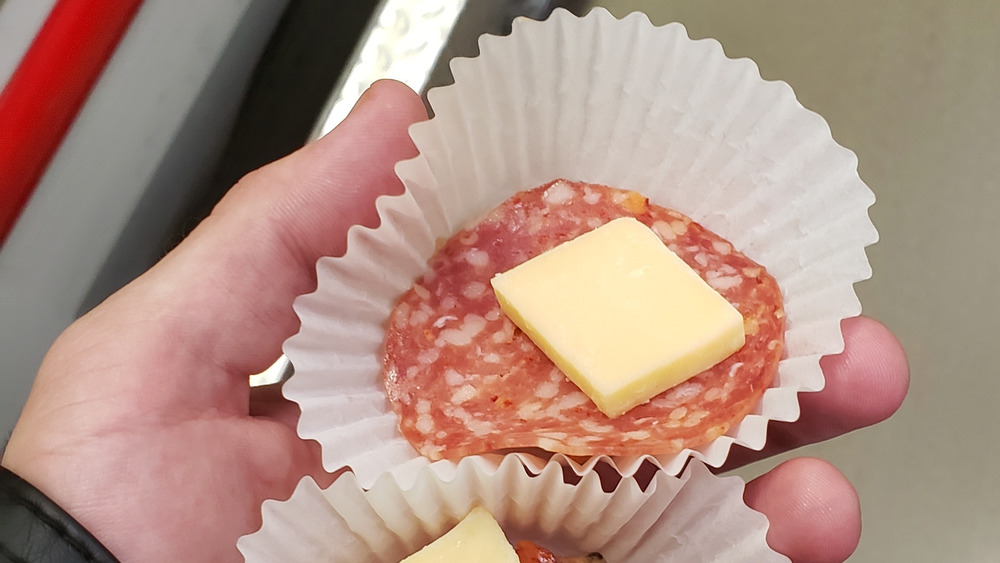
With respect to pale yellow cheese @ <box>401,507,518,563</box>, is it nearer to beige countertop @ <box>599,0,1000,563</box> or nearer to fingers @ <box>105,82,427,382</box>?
fingers @ <box>105,82,427,382</box>

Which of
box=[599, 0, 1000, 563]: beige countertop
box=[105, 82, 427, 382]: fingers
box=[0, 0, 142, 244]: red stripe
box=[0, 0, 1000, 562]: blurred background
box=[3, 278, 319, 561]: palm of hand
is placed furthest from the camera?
box=[599, 0, 1000, 563]: beige countertop

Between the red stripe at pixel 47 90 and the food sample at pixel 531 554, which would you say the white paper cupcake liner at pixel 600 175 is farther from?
the red stripe at pixel 47 90

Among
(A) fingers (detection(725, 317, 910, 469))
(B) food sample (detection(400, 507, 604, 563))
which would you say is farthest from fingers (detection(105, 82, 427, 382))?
(A) fingers (detection(725, 317, 910, 469))

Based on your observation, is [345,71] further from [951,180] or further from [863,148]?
[951,180]

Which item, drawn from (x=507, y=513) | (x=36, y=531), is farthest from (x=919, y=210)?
(x=36, y=531)

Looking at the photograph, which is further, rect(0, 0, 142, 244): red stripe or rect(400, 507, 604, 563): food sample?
rect(0, 0, 142, 244): red stripe

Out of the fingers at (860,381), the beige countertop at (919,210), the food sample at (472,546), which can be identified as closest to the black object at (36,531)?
the food sample at (472,546)

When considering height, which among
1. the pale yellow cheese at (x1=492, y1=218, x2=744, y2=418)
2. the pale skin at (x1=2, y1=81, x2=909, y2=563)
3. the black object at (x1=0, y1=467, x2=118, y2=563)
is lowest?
the black object at (x1=0, y1=467, x2=118, y2=563)
